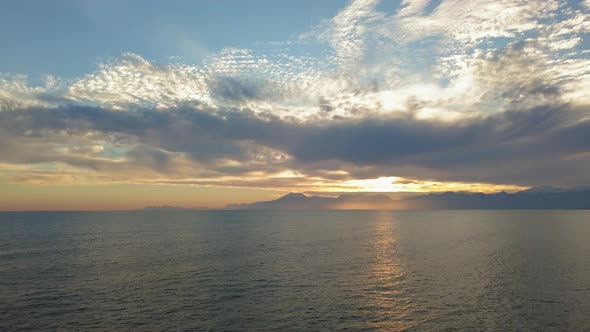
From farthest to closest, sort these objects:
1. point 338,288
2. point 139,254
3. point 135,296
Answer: point 139,254
point 338,288
point 135,296

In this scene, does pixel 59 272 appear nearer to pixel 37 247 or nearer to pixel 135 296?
pixel 135 296

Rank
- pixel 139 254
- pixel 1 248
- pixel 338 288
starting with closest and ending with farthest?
pixel 338 288 < pixel 139 254 < pixel 1 248

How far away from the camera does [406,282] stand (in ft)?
229

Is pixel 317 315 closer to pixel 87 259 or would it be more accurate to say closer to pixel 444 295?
pixel 444 295

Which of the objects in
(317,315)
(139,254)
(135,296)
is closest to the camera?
(317,315)

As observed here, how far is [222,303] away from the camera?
2143 inches

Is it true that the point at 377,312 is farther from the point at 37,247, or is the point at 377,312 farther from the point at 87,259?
the point at 37,247

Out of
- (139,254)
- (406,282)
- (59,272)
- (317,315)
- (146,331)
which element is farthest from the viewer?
(139,254)

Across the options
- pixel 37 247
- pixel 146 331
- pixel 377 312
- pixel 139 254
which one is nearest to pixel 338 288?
pixel 377 312

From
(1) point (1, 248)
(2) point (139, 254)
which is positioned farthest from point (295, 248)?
(1) point (1, 248)

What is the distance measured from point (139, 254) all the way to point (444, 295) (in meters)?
81.4

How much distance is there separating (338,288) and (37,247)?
108 meters

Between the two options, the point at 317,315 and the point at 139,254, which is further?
the point at 139,254

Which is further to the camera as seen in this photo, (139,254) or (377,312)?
(139,254)
